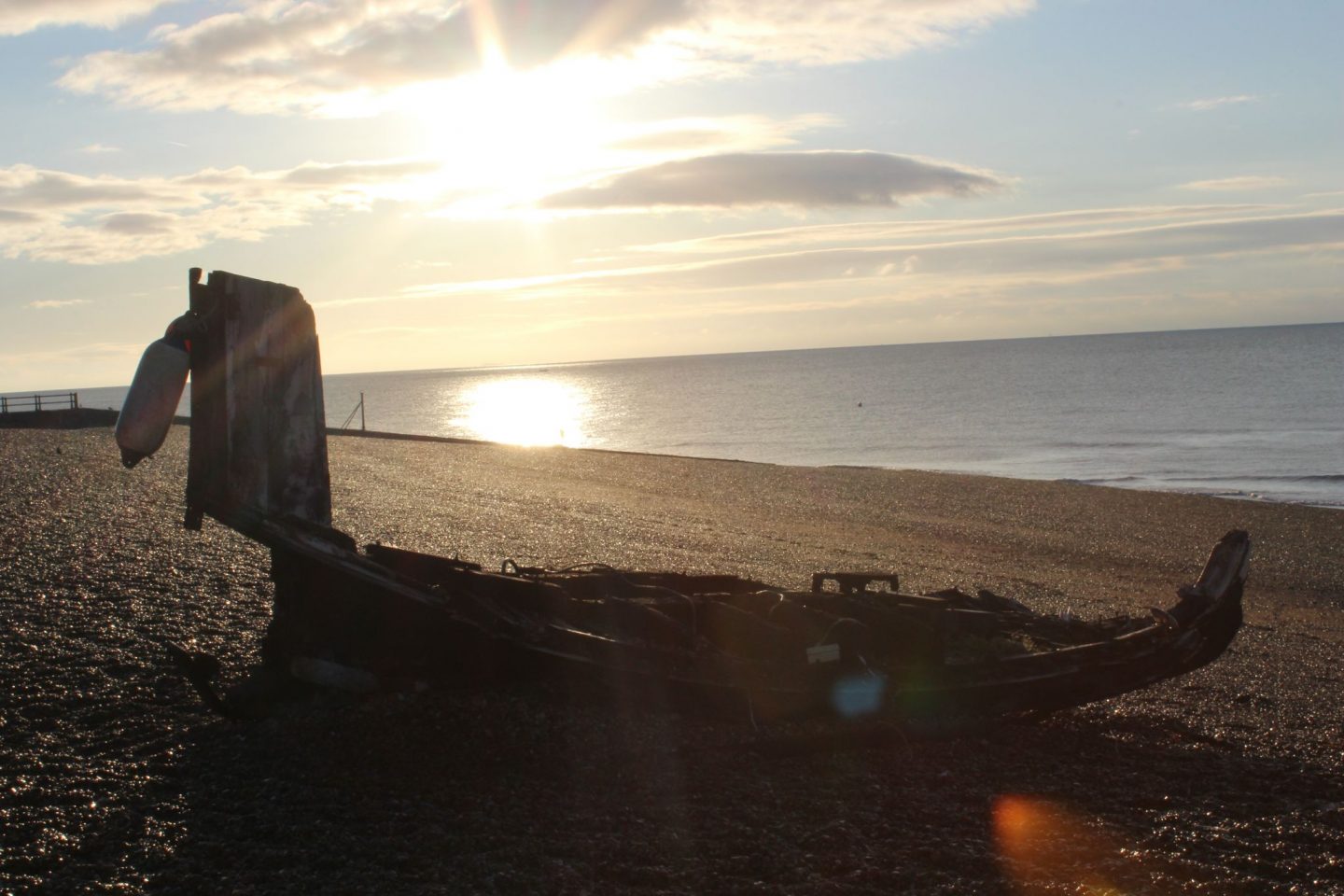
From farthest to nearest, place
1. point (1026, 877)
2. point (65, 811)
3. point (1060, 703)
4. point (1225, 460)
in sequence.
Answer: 1. point (1225, 460)
2. point (1060, 703)
3. point (65, 811)
4. point (1026, 877)

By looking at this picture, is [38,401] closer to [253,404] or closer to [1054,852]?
[253,404]

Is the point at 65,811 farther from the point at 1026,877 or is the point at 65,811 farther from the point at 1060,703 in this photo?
the point at 1060,703

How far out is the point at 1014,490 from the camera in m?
29.2

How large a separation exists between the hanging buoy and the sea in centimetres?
2947

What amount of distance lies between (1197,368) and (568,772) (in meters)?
124

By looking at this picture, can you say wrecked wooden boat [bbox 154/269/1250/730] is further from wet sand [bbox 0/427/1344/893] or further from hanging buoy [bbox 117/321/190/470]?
wet sand [bbox 0/427/1344/893]

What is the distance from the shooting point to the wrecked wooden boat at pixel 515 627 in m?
5.94

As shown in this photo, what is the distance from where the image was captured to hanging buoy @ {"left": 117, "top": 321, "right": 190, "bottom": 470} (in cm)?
565

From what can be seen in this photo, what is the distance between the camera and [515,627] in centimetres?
593

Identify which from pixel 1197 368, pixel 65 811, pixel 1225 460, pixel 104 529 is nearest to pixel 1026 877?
pixel 65 811

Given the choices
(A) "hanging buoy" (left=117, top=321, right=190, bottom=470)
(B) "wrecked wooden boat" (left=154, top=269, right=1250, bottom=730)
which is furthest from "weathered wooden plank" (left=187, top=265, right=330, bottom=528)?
(A) "hanging buoy" (left=117, top=321, right=190, bottom=470)

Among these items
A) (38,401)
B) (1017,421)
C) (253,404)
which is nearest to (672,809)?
(253,404)

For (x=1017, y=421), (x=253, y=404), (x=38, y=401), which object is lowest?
(x=1017, y=421)

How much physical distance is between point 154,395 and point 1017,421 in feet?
213
